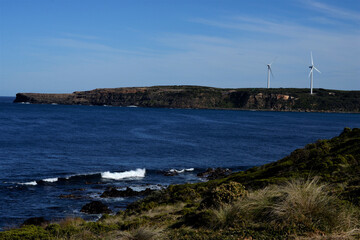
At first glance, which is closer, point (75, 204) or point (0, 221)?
point (0, 221)

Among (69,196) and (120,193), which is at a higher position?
(120,193)

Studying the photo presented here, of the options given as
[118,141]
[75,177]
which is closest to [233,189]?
[75,177]

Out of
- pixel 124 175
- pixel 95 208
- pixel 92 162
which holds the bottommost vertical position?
pixel 124 175

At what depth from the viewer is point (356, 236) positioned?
8164 mm

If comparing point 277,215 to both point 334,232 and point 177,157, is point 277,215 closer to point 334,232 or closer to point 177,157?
point 334,232

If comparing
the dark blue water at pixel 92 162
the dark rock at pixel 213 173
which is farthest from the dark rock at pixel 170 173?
the dark rock at pixel 213 173

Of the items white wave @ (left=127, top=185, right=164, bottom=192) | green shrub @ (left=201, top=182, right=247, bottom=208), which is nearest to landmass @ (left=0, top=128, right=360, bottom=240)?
green shrub @ (left=201, top=182, right=247, bottom=208)

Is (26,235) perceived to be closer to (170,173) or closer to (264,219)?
(264,219)

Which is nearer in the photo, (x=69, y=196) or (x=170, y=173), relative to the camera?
(x=69, y=196)

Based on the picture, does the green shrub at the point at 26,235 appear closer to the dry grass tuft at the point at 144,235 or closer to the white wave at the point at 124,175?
the dry grass tuft at the point at 144,235

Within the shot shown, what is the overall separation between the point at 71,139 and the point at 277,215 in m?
65.9

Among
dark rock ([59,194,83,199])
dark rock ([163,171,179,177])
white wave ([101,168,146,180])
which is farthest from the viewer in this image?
dark rock ([163,171,179,177])

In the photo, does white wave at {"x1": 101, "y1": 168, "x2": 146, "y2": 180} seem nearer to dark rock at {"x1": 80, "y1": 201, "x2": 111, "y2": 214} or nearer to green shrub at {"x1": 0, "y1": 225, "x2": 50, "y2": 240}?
dark rock at {"x1": 80, "y1": 201, "x2": 111, "y2": 214}

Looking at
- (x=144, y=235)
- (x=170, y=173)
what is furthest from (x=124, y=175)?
(x=144, y=235)
